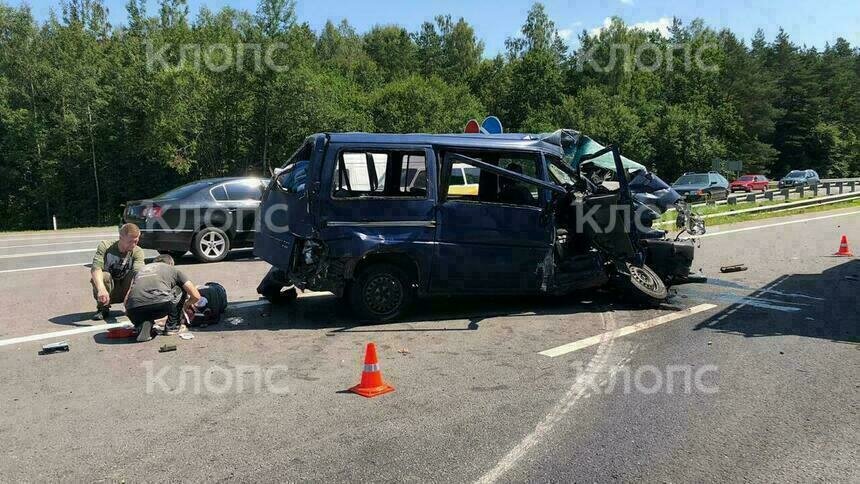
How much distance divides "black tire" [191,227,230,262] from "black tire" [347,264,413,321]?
6013mm

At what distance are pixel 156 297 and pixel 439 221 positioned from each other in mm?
3054

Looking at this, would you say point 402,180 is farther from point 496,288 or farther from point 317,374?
point 317,374

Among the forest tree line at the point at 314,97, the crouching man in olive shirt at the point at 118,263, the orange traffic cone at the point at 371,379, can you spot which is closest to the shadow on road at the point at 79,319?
the crouching man in olive shirt at the point at 118,263

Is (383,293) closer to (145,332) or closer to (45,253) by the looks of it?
(145,332)

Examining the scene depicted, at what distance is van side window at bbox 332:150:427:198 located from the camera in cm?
694

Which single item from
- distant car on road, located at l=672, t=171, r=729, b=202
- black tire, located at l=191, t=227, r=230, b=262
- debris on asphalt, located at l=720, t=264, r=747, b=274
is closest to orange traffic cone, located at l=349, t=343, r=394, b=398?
debris on asphalt, located at l=720, t=264, r=747, b=274

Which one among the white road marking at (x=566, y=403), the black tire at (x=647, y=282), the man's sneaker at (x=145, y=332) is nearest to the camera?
the white road marking at (x=566, y=403)

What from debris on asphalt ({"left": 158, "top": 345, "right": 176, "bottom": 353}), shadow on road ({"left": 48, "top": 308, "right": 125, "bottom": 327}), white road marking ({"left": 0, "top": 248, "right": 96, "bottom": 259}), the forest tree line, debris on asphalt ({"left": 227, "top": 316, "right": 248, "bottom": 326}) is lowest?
debris on asphalt ({"left": 158, "top": 345, "right": 176, "bottom": 353})

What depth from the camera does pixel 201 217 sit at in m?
12.1

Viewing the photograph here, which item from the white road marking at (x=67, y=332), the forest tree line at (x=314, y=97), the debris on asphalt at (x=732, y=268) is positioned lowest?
the debris on asphalt at (x=732, y=268)

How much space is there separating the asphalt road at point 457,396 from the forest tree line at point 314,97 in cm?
3328

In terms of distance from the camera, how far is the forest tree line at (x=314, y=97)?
39.4 metres

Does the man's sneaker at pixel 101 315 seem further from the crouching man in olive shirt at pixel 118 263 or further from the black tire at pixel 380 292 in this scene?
the black tire at pixel 380 292

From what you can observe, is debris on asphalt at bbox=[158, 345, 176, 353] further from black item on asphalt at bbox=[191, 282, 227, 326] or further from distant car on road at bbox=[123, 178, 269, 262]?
distant car on road at bbox=[123, 178, 269, 262]
